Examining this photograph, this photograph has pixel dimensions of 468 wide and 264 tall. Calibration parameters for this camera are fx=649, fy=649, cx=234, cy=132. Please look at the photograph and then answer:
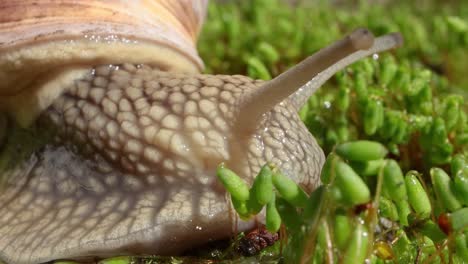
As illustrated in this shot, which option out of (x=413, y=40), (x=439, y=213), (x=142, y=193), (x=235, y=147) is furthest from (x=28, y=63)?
(x=413, y=40)

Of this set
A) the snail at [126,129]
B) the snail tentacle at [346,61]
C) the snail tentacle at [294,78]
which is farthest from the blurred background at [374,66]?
the snail tentacle at [294,78]

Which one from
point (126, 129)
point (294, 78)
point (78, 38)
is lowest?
point (126, 129)

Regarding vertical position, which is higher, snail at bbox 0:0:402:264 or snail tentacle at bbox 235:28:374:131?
snail tentacle at bbox 235:28:374:131

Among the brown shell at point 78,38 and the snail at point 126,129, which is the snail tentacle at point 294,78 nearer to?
the snail at point 126,129

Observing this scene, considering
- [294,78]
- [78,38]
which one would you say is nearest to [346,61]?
[294,78]

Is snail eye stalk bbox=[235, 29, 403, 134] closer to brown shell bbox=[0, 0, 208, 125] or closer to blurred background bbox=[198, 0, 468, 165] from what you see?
blurred background bbox=[198, 0, 468, 165]

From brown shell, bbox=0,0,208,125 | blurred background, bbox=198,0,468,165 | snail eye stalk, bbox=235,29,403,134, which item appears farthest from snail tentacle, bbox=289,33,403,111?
brown shell, bbox=0,0,208,125

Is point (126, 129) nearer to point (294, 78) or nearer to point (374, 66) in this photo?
point (294, 78)
